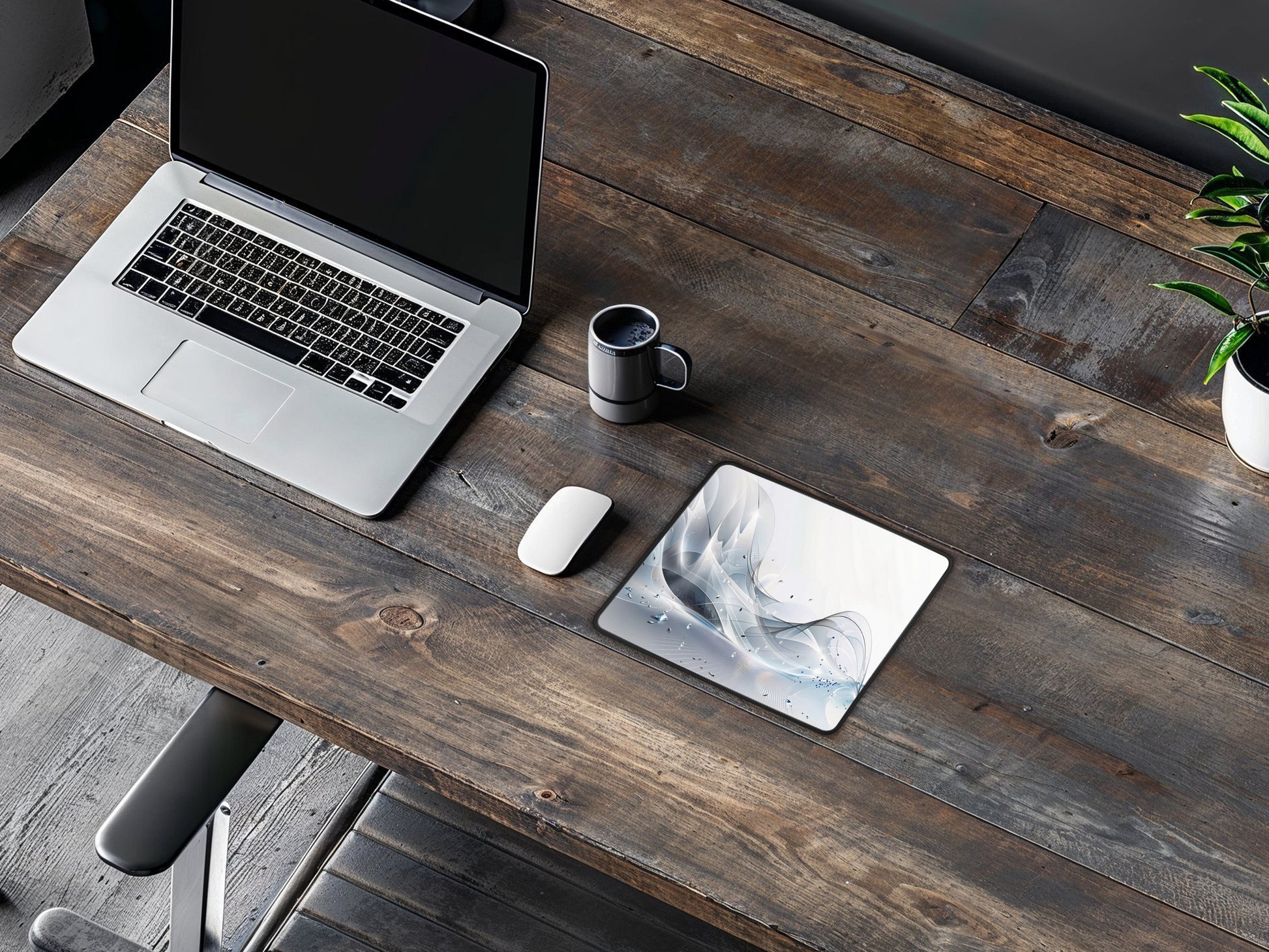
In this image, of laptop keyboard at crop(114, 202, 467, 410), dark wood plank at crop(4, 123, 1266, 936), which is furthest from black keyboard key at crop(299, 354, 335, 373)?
dark wood plank at crop(4, 123, 1266, 936)

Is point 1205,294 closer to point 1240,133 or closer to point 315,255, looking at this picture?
point 1240,133

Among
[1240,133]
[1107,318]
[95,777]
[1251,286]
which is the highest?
[1240,133]

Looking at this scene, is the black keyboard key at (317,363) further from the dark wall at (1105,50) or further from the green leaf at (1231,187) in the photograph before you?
the dark wall at (1105,50)

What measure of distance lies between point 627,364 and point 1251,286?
1.80 feet

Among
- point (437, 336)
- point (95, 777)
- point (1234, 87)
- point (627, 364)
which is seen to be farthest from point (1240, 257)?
point (95, 777)

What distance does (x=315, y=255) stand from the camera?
130cm

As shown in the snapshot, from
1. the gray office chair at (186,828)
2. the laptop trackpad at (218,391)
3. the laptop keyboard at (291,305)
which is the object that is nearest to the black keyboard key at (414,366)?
the laptop keyboard at (291,305)

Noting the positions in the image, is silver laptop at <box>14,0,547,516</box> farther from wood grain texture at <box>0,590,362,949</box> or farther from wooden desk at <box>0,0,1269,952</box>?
wood grain texture at <box>0,590,362,949</box>

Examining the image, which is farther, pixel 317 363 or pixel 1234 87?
pixel 317 363

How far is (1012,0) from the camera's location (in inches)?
63.9

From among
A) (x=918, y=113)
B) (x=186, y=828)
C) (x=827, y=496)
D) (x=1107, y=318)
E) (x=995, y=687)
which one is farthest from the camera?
(x=918, y=113)

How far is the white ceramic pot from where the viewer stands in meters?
1.17

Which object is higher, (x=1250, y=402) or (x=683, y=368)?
(x=1250, y=402)

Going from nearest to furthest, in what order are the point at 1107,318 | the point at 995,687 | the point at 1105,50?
the point at 995,687 < the point at 1107,318 < the point at 1105,50
